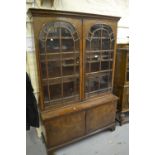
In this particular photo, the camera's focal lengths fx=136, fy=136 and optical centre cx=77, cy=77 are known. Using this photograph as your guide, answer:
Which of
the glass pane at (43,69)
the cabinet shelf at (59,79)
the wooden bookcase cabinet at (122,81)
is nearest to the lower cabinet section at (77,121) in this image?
the wooden bookcase cabinet at (122,81)

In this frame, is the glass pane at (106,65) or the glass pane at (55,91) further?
the glass pane at (106,65)

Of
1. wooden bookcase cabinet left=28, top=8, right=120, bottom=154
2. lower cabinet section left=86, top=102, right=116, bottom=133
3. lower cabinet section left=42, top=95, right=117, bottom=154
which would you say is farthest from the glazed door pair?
lower cabinet section left=86, top=102, right=116, bottom=133

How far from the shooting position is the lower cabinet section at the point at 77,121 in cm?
176

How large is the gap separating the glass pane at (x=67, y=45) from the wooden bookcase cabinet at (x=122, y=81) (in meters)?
0.96

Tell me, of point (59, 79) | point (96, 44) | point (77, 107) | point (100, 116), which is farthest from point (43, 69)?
point (100, 116)

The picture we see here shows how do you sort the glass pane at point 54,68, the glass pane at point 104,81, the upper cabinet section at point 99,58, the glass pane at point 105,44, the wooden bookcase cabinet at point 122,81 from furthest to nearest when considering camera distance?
1. the wooden bookcase cabinet at point 122,81
2. the glass pane at point 104,81
3. the glass pane at point 105,44
4. the upper cabinet section at point 99,58
5. the glass pane at point 54,68

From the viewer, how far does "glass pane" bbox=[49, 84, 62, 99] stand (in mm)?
1779

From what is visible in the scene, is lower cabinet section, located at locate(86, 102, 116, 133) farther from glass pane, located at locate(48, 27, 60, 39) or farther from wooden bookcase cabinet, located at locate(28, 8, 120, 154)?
glass pane, located at locate(48, 27, 60, 39)

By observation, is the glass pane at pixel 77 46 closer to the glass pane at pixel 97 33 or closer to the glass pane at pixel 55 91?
the glass pane at pixel 97 33

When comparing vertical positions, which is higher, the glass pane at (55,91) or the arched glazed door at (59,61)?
the arched glazed door at (59,61)

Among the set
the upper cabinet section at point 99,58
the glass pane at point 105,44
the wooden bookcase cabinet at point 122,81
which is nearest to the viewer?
the upper cabinet section at point 99,58

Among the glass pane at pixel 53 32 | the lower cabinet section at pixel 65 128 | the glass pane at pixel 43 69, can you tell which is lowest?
the lower cabinet section at pixel 65 128

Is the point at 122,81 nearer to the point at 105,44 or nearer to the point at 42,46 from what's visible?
the point at 105,44
